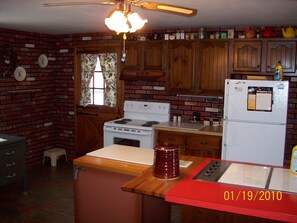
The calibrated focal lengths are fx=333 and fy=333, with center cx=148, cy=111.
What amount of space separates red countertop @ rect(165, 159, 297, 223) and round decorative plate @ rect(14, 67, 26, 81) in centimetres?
414

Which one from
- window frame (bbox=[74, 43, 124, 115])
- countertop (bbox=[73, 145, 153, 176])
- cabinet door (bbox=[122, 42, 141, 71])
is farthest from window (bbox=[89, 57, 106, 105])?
countertop (bbox=[73, 145, 153, 176])

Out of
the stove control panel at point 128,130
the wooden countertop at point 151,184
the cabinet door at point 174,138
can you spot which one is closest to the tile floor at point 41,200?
the cabinet door at point 174,138

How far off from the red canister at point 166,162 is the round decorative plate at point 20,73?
393cm

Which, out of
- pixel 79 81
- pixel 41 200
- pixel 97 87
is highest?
pixel 79 81

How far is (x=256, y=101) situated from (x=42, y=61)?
382 cm

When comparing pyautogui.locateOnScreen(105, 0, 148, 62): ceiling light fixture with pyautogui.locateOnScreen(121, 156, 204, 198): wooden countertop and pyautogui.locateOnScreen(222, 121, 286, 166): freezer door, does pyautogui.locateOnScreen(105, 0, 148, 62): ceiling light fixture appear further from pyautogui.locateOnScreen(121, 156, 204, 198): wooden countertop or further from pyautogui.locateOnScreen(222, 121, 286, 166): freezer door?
pyautogui.locateOnScreen(222, 121, 286, 166): freezer door

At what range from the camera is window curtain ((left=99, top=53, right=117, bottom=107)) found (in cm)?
566

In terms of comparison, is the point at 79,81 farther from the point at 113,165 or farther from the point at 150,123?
the point at 113,165

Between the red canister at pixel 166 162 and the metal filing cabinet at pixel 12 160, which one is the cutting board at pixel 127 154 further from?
the metal filing cabinet at pixel 12 160

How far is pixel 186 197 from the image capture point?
1926 mm

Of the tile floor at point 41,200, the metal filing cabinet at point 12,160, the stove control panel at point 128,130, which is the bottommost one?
the tile floor at point 41,200

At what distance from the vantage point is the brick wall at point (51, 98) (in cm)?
518

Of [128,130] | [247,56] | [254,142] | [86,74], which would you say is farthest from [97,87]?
[254,142]
